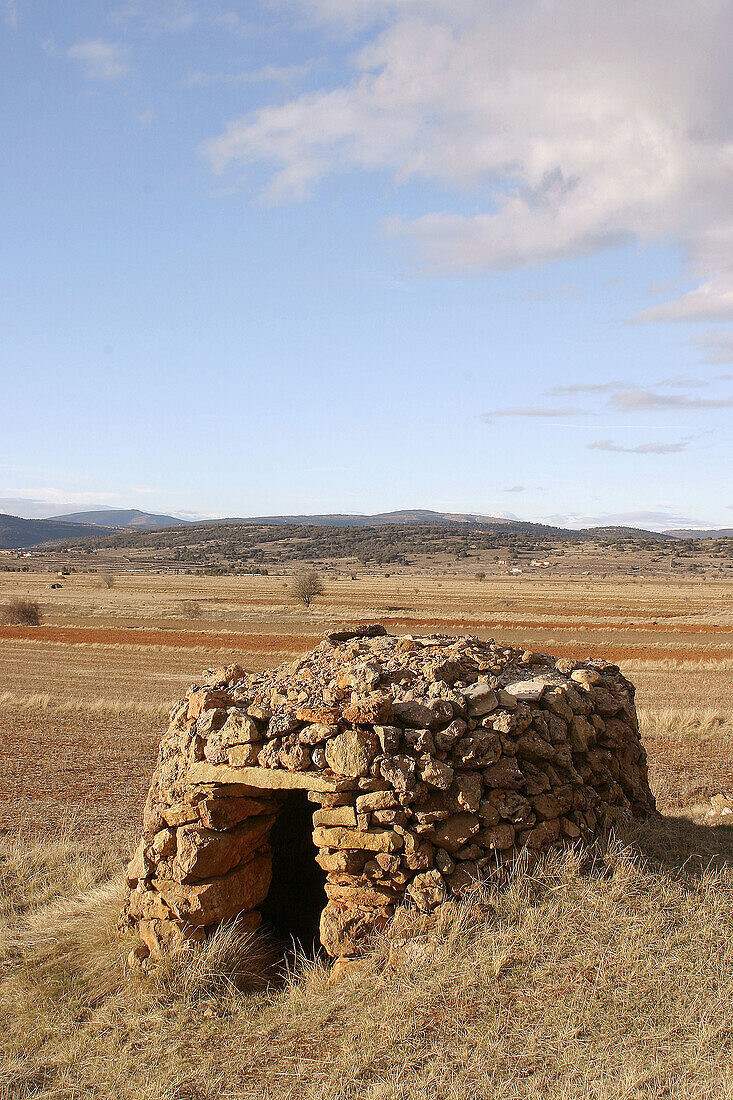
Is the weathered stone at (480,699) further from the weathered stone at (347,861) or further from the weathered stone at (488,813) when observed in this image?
the weathered stone at (347,861)

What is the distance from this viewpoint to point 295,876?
8.36 m

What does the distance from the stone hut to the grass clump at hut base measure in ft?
1.02

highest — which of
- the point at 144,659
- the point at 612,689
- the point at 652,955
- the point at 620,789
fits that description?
the point at 612,689

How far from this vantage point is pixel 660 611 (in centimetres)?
5531

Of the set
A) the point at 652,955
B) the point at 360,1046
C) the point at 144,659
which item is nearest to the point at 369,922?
the point at 360,1046

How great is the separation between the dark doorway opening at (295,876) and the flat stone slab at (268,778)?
4.37 feet

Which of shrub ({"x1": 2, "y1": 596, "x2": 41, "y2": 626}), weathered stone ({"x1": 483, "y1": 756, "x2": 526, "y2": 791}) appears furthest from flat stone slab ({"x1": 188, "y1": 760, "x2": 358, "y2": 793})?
shrub ({"x1": 2, "y1": 596, "x2": 41, "y2": 626})

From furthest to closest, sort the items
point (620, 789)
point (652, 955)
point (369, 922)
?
point (620, 789)
point (369, 922)
point (652, 955)

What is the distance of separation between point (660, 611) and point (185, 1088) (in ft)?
180

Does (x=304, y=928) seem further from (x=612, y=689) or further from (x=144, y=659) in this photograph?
(x=144, y=659)

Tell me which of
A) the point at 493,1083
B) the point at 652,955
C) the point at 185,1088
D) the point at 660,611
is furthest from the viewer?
the point at 660,611

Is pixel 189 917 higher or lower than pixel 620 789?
lower

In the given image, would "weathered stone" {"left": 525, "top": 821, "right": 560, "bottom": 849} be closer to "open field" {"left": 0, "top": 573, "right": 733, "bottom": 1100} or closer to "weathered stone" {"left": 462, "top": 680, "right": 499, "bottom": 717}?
"open field" {"left": 0, "top": 573, "right": 733, "bottom": 1100}

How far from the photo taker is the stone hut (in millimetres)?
6008
